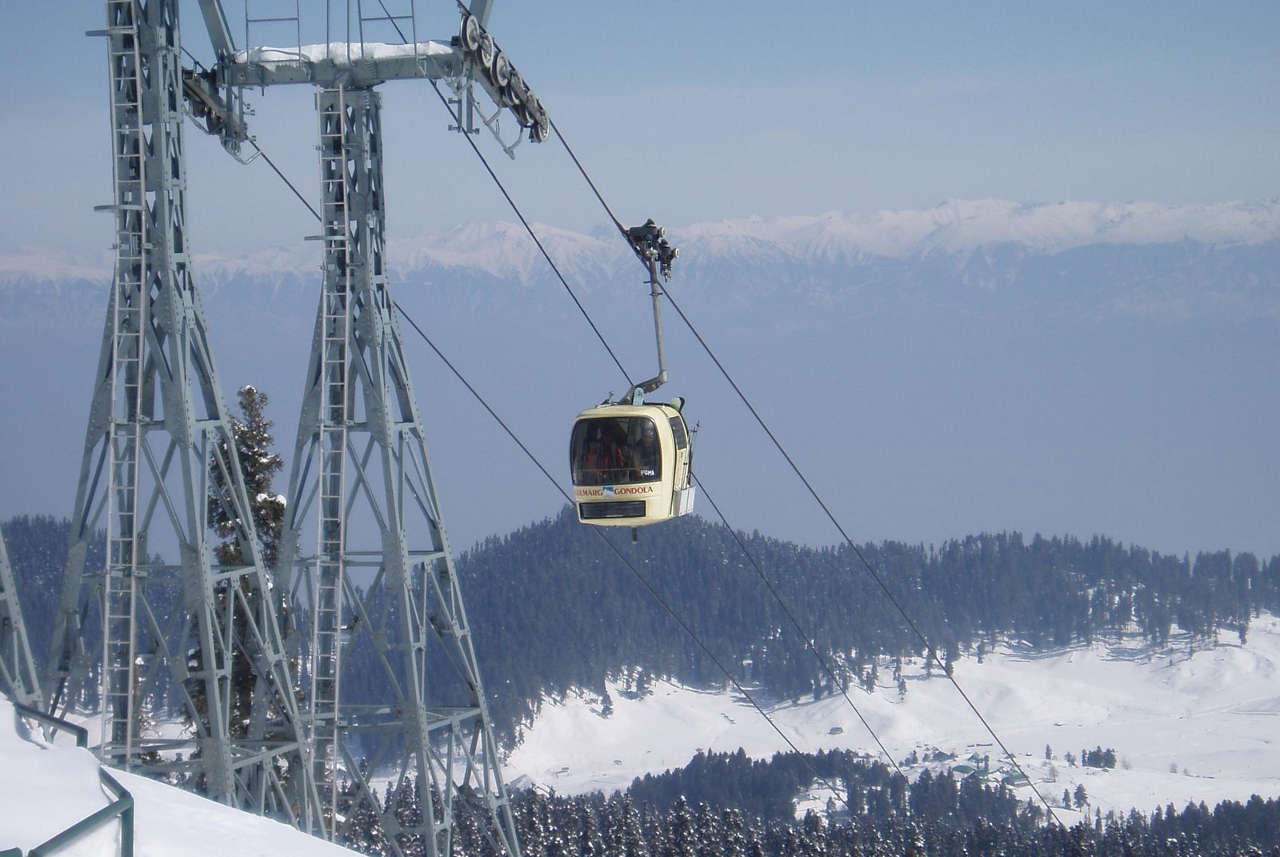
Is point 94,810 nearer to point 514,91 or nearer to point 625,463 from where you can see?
point 514,91

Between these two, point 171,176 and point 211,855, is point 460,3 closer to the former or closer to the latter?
point 171,176

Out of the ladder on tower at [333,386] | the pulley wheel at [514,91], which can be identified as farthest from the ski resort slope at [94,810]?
the pulley wheel at [514,91]

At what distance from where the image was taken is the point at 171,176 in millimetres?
23094

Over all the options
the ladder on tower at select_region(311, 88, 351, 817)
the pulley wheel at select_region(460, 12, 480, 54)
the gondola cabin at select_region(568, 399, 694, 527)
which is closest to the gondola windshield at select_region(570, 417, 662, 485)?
the gondola cabin at select_region(568, 399, 694, 527)

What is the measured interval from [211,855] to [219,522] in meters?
23.2

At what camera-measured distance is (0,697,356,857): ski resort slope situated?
9359 millimetres

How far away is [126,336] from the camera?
902 inches

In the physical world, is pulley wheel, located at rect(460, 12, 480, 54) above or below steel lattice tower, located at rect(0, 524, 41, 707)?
above

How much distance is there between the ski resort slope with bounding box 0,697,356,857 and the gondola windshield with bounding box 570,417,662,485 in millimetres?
16895

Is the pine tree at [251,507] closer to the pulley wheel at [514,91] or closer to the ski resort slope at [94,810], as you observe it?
the pulley wheel at [514,91]

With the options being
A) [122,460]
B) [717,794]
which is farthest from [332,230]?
[717,794]

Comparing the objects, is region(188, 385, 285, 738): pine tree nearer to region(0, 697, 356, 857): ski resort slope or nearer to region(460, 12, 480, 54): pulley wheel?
region(460, 12, 480, 54): pulley wheel

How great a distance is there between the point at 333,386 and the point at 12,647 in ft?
22.0

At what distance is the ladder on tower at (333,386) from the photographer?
2461cm
